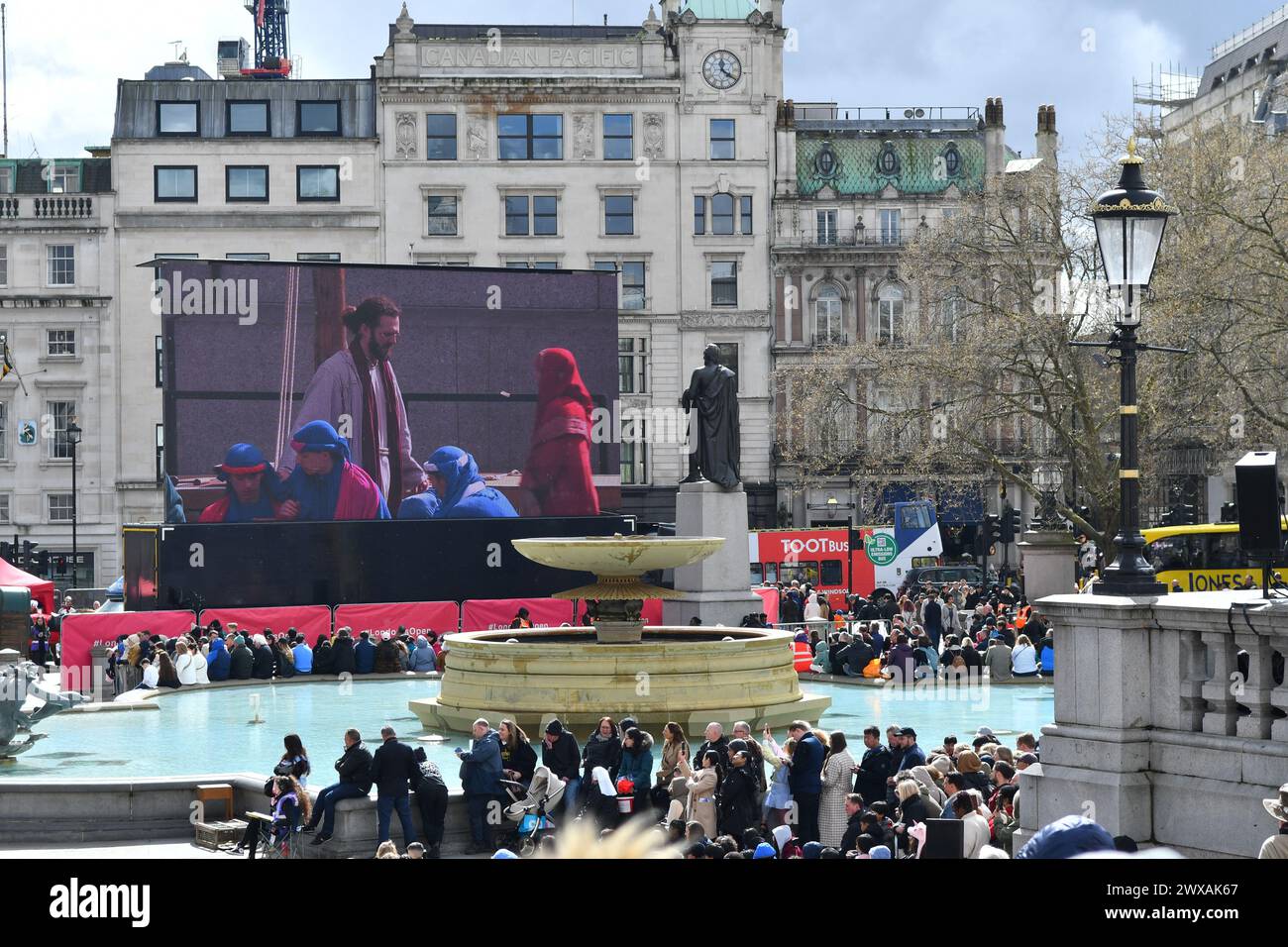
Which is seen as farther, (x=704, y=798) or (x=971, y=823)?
(x=704, y=798)

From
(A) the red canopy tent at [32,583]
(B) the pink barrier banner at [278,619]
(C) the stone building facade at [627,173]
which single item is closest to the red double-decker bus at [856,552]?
(B) the pink barrier banner at [278,619]

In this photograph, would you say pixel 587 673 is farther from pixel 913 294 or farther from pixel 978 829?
pixel 913 294

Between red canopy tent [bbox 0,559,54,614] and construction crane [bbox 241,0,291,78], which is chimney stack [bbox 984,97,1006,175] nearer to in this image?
construction crane [bbox 241,0,291,78]

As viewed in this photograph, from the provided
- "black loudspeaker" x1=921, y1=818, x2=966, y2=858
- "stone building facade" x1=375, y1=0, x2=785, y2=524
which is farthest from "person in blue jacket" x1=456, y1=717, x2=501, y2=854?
"stone building facade" x1=375, y1=0, x2=785, y2=524

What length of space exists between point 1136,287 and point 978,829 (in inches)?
150

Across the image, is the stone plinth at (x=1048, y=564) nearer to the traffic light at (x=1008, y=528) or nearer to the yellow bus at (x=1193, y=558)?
the yellow bus at (x=1193, y=558)

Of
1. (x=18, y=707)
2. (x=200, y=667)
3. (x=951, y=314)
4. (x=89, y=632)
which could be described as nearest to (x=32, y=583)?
(x=89, y=632)

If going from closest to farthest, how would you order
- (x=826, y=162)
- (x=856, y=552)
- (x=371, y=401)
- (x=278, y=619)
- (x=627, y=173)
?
1. (x=278, y=619)
2. (x=371, y=401)
3. (x=856, y=552)
4. (x=627, y=173)
5. (x=826, y=162)

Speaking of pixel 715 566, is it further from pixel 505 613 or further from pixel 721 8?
pixel 721 8

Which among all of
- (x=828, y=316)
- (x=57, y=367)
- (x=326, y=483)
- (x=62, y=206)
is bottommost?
(x=326, y=483)

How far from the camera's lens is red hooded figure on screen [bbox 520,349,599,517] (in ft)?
153

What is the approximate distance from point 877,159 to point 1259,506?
210ft

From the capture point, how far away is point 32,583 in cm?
4019

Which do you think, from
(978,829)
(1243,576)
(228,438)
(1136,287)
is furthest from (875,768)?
(228,438)
